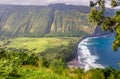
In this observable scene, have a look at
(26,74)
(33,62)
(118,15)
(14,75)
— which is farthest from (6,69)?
(118,15)

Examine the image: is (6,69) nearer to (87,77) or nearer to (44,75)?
(44,75)

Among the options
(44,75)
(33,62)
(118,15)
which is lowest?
(33,62)

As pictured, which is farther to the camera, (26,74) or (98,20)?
(98,20)

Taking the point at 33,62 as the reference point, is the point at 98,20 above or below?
Answer: above

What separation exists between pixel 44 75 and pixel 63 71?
2.60 metres

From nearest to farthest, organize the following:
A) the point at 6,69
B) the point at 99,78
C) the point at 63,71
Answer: the point at 6,69 < the point at 99,78 < the point at 63,71

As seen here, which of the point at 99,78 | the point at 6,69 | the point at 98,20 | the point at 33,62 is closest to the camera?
the point at 6,69

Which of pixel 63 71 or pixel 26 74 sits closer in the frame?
pixel 26 74

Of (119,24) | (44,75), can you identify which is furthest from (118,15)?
(44,75)

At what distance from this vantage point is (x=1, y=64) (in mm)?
21656

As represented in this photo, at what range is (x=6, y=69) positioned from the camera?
20844 millimetres

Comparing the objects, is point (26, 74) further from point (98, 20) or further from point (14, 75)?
point (98, 20)

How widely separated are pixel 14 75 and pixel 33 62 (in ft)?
36.5

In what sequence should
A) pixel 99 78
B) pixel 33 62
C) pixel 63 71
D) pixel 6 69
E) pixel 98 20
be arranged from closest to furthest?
pixel 6 69 → pixel 99 78 → pixel 63 71 → pixel 33 62 → pixel 98 20
